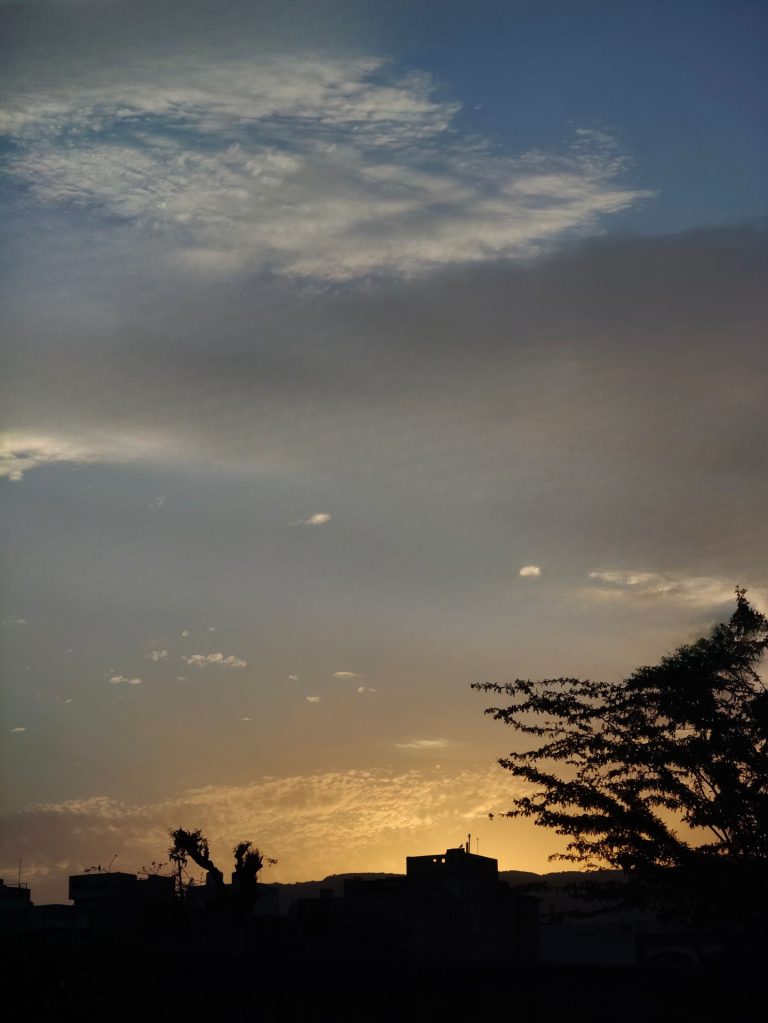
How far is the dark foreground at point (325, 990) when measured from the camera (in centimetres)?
1461

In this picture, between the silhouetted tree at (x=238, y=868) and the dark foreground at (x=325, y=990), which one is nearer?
the dark foreground at (x=325, y=990)

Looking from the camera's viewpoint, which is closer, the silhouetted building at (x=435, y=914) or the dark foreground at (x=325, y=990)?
the dark foreground at (x=325, y=990)

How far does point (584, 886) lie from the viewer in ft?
96.4

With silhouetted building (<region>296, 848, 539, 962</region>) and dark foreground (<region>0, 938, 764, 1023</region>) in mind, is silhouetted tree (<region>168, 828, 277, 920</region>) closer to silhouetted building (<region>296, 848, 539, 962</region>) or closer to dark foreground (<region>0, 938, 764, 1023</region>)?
silhouetted building (<region>296, 848, 539, 962</region>)

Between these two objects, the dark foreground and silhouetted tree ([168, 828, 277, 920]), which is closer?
the dark foreground

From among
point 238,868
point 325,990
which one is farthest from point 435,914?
point 325,990

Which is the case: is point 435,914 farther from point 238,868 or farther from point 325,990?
point 325,990

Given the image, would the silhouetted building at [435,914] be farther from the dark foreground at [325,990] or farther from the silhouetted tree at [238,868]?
the dark foreground at [325,990]

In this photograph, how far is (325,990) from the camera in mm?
15555

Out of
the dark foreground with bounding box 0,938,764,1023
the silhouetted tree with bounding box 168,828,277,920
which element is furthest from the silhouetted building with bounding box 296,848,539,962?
the dark foreground with bounding box 0,938,764,1023

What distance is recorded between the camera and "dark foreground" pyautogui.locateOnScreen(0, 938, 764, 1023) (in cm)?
1461

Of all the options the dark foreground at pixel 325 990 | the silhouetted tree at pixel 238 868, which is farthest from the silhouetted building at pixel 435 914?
the dark foreground at pixel 325 990

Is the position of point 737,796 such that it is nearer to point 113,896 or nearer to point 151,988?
point 151,988

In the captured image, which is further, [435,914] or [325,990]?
[435,914]
